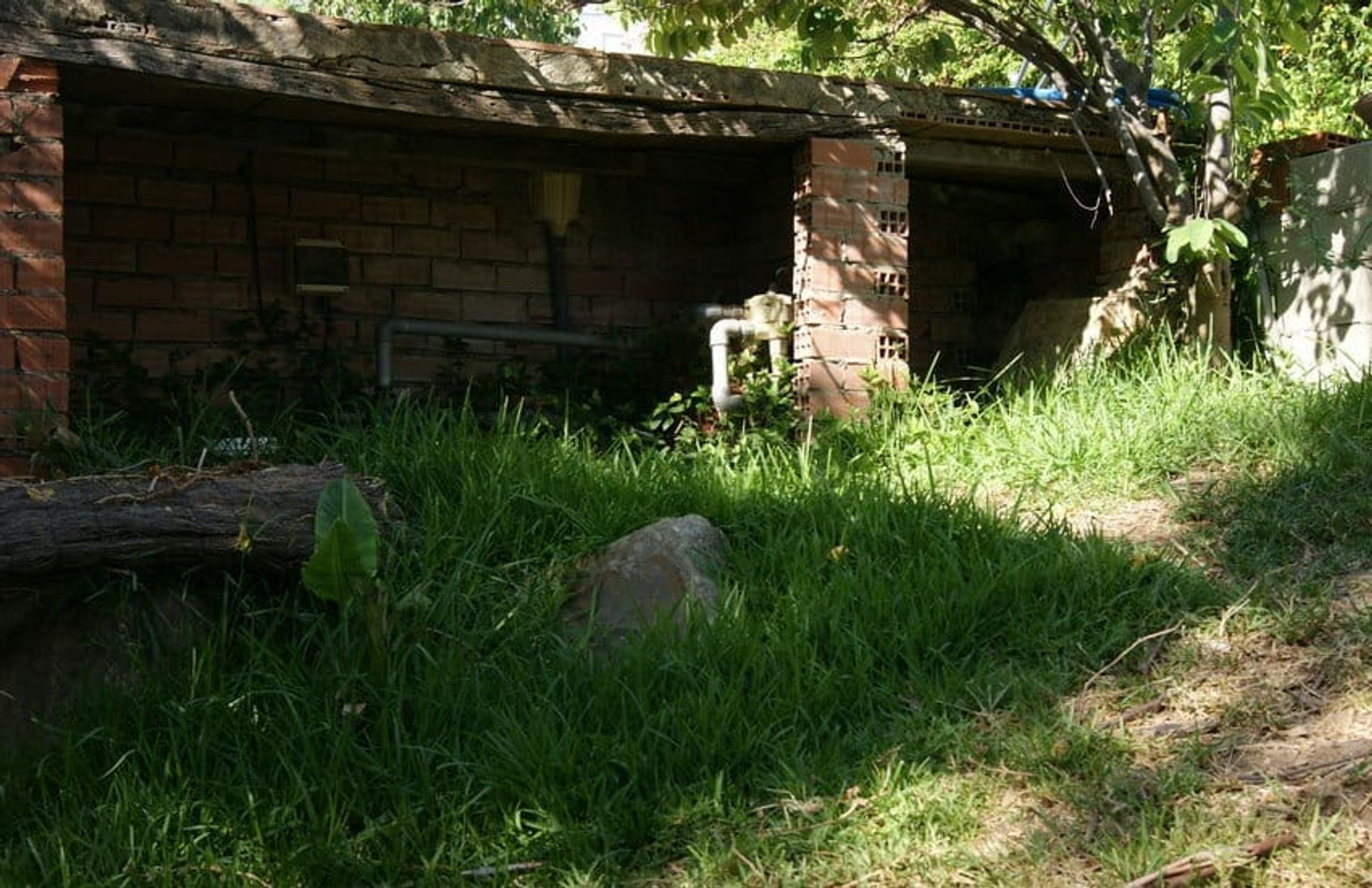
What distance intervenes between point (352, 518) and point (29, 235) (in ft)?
7.31

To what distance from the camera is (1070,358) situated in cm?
744

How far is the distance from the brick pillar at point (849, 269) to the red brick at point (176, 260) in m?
2.93

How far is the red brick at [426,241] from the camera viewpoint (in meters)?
7.78

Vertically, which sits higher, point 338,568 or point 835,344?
point 835,344

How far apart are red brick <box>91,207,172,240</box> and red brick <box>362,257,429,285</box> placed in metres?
1.00

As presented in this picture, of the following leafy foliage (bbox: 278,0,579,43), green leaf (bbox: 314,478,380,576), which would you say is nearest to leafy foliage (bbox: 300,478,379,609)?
green leaf (bbox: 314,478,380,576)

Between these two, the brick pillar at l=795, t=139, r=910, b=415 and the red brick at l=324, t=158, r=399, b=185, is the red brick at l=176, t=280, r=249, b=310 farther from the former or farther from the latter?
the brick pillar at l=795, t=139, r=910, b=415

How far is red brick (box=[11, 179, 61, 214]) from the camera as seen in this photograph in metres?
5.54

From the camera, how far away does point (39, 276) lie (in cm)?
555

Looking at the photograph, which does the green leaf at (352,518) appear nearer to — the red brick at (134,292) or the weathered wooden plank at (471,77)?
the weathered wooden plank at (471,77)

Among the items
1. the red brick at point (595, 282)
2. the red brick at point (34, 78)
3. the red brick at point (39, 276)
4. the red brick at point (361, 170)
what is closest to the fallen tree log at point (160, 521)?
the red brick at point (39, 276)

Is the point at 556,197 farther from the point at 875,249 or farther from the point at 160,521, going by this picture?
the point at 160,521

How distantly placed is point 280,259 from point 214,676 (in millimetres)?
3627

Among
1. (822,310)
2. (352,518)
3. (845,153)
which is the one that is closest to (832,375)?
(822,310)
